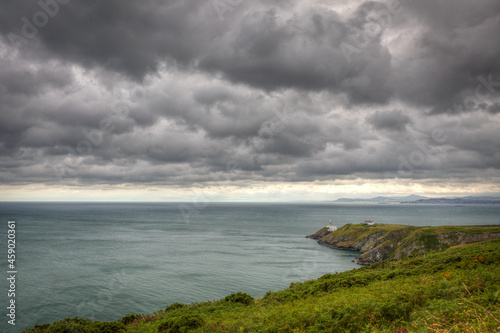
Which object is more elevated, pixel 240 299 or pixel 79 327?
pixel 79 327

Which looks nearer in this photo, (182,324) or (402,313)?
(402,313)

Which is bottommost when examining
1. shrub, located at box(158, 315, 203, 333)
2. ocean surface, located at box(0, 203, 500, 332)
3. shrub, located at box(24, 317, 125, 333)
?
ocean surface, located at box(0, 203, 500, 332)

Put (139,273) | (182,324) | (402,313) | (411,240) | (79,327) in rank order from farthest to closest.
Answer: (411,240) → (139,273) → (79,327) → (182,324) → (402,313)

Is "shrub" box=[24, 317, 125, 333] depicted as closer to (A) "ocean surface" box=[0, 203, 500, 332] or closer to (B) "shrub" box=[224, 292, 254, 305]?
(B) "shrub" box=[224, 292, 254, 305]

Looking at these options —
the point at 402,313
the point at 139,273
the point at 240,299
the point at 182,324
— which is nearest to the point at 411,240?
the point at 240,299

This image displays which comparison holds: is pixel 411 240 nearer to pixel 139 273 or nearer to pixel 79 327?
pixel 139 273

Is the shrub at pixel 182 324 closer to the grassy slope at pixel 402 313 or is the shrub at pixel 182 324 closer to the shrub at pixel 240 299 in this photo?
the grassy slope at pixel 402 313

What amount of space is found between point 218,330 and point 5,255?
83.3m

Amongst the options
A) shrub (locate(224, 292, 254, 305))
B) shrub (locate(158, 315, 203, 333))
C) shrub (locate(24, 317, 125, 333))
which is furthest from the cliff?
shrub (locate(24, 317, 125, 333))

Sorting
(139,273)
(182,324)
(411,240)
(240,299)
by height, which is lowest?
(139,273)

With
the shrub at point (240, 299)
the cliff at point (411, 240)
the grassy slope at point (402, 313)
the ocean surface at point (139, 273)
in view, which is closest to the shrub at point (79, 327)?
the grassy slope at point (402, 313)

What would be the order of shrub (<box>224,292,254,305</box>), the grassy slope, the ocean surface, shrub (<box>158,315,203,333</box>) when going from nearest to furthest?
the grassy slope, shrub (<box>158,315,203,333</box>), shrub (<box>224,292,254,305</box>), the ocean surface

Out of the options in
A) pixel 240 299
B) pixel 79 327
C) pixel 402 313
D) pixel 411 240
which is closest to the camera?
pixel 402 313

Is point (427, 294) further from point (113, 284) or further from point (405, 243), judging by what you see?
point (405, 243)
